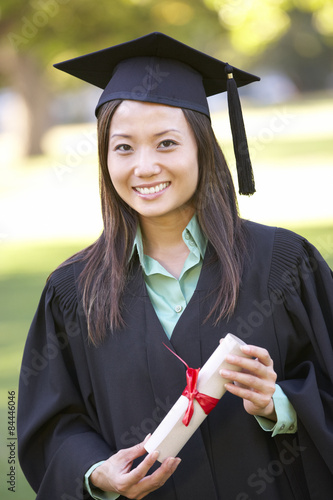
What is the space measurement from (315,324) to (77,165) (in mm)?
22119

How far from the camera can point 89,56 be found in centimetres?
256

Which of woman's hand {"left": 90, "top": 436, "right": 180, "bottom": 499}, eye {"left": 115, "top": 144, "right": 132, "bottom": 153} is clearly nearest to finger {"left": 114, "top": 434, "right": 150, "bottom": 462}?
woman's hand {"left": 90, "top": 436, "right": 180, "bottom": 499}

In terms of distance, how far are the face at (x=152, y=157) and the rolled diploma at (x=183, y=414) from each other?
55 centimetres

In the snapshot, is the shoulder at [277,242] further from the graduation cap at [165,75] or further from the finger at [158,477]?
the finger at [158,477]

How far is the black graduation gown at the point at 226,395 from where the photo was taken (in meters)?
2.36

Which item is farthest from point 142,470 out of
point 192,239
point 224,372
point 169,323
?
point 192,239

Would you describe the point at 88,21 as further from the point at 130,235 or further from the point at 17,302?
the point at 130,235

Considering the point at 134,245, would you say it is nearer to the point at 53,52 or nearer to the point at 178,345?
the point at 178,345

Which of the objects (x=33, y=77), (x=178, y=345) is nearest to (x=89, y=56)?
(x=178, y=345)

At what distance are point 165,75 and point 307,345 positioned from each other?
1.03 metres

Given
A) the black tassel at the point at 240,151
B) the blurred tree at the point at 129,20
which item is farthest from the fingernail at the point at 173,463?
the blurred tree at the point at 129,20

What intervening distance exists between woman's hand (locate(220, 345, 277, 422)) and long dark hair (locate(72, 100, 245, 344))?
0.27 m

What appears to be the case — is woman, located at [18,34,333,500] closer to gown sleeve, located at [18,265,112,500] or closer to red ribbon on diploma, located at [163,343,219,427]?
gown sleeve, located at [18,265,112,500]

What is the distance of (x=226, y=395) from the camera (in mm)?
2430
